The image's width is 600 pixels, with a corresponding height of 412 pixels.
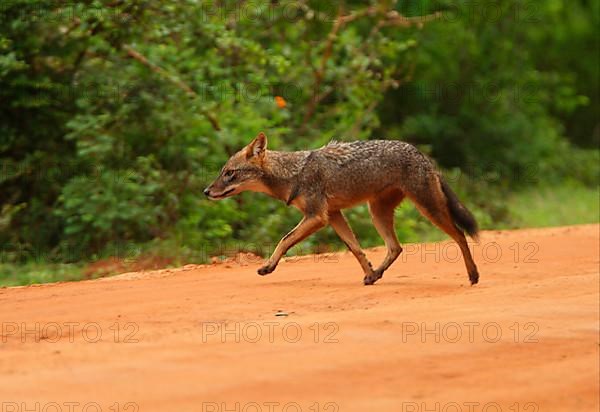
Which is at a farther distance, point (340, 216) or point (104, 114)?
point (104, 114)

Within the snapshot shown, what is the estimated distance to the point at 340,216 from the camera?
1084 cm

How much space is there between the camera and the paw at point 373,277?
10.3 metres

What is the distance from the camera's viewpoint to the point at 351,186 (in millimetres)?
10500

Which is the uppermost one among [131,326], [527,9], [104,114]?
[131,326]

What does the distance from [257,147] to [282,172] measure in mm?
343

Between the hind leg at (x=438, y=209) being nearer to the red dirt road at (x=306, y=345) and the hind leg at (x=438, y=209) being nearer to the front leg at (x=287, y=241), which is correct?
the red dirt road at (x=306, y=345)

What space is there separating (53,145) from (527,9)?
1221cm

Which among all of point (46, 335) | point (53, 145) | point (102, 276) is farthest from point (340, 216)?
point (53, 145)

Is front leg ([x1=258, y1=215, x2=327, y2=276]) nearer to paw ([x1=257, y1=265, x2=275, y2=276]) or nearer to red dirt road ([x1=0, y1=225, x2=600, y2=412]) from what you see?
paw ([x1=257, y1=265, x2=275, y2=276])

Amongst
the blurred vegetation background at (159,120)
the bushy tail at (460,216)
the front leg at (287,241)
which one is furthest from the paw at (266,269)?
the blurred vegetation background at (159,120)

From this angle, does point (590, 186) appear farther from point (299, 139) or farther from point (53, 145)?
point (53, 145)

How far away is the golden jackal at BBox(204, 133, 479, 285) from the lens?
33.9ft

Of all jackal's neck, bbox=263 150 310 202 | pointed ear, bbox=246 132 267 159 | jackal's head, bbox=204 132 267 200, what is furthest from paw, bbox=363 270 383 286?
pointed ear, bbox=246 132 267 159

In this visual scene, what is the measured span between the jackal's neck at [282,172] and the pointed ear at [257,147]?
0.23 feet
